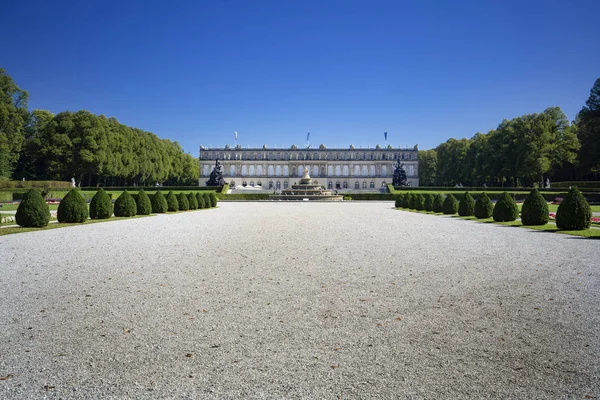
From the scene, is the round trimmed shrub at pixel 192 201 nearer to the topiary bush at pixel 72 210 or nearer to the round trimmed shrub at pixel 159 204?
the round trimmed shrub at pixel 159 204

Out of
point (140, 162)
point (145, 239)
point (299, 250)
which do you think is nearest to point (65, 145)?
point (140, 162)

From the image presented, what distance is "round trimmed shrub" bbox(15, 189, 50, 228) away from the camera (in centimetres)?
1619

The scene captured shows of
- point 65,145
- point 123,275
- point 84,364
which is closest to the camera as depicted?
point 84,364

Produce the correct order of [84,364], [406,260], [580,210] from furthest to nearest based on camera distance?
1. [580,210]
2. [406,260]
3. [84,364]

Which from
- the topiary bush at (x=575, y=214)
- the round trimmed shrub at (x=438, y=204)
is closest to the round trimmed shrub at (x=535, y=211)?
the topiary bush at (x=575, y=214)

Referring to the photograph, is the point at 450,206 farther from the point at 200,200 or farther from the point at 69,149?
the point at 69,149

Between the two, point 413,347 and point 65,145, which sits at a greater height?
point 65,145

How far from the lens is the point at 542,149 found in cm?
5325

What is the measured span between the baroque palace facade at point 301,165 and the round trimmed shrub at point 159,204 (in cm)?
8376

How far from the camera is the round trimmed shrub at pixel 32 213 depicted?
16188mm

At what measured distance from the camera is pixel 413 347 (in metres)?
4.33

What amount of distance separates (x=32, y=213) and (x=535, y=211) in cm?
1825

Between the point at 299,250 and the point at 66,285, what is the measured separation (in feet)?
16.8

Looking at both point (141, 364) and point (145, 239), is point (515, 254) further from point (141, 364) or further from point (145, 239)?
point (145, 239)
